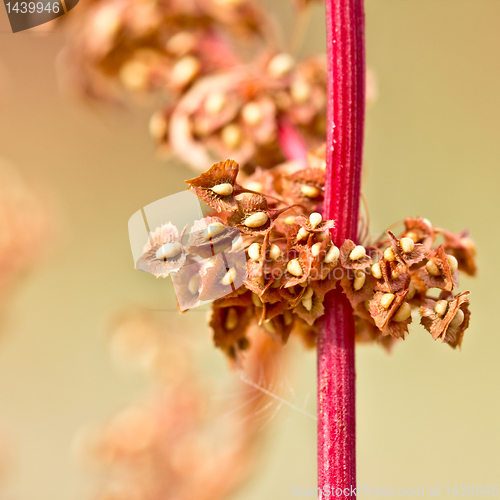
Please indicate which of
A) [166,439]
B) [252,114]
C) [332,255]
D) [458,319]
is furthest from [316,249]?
[166,439]

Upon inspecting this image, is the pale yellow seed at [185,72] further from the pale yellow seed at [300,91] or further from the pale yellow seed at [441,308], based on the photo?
the pale yellow seed at [441,308]

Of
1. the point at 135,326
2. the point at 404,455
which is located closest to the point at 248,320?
the point at 135,326

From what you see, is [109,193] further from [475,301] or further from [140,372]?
[475,301]

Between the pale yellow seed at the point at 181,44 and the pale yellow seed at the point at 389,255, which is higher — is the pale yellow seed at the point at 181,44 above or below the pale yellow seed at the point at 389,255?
above

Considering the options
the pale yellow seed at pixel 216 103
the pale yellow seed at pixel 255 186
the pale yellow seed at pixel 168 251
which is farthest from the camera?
the pale yellow seed at pixel 216 103

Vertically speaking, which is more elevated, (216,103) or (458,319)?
(216,103)

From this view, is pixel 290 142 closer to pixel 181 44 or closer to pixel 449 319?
pixel 181 44

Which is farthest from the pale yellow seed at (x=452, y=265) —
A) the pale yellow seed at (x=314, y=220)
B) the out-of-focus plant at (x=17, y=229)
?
the out-of-focus plant at (x=17, y=229)
